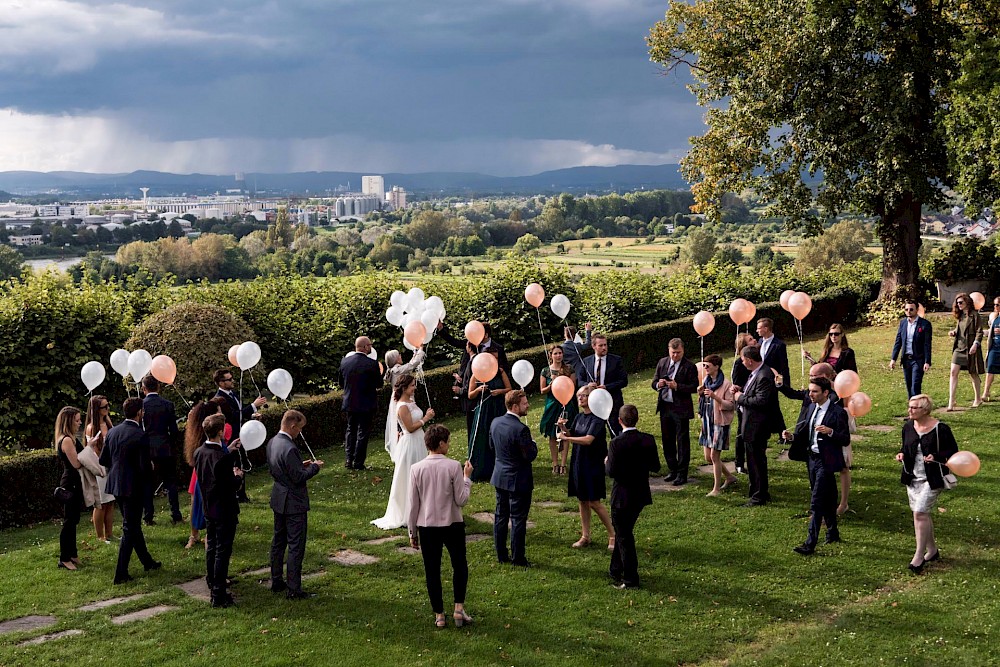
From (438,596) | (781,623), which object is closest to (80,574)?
(438,596)

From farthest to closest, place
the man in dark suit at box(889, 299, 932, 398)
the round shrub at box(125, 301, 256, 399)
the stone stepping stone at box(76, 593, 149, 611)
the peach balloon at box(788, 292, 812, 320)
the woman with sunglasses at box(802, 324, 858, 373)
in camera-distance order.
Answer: the round shrub at box(125, 301, 256, 399)
the peach balloon at box(788, 292, 812, 320)
the man in dark suit at box(889, 299, 932, 398)
the woman with sunglasses at box(802, 324, 858, 373)
the stone stepping stone at box(76, 593, 149, 611)

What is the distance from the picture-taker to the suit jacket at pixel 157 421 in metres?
11.1

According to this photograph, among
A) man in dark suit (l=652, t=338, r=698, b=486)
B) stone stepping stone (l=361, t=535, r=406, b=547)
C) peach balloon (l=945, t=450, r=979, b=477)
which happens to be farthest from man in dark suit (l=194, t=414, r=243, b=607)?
peach balloon (l=945, t=450, r=979, b=477)

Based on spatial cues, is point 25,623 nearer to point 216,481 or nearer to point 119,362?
point 216,481

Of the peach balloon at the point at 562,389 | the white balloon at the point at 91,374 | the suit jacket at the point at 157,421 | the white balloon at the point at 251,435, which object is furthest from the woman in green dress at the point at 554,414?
the white balloon at the point at 91,374

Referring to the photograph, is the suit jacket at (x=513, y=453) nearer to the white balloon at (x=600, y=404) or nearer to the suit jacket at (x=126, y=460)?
the white balloon at (x=600, y=404)

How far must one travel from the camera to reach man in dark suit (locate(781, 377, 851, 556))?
9.66m

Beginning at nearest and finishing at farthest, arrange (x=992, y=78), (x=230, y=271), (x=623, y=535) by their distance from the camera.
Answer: (x=623, y=535) → (x=992, y=78) → (x=230, y=271)

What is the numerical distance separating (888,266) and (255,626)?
23.5m

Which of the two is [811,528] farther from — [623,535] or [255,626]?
[255,626]

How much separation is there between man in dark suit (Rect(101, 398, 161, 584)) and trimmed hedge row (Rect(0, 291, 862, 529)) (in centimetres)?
316

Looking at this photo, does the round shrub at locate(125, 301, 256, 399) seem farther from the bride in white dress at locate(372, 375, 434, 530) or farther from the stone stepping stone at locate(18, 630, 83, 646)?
the stone stepping stone at locate(18, 630, 83, 646)

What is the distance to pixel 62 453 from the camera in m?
9.92

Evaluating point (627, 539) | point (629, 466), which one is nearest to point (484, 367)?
point (629, 466)
